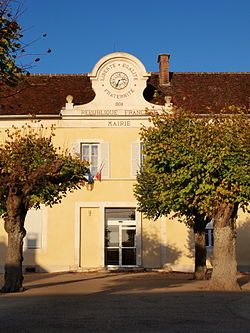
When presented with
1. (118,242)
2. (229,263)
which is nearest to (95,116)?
(118,242)

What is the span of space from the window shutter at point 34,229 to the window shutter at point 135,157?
440 cm

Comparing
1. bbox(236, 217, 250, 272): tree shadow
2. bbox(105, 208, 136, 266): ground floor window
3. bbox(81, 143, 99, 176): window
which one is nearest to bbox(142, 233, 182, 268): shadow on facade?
bbox(105, 208, 136, 266): ground floor window

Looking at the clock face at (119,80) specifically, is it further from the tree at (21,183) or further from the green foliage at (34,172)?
the tree at (21,183)

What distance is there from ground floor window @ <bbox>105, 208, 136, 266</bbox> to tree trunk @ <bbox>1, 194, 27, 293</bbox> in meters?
8.88

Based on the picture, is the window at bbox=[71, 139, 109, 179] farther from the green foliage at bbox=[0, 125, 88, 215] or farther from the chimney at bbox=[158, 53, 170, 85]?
the green foliage at bbox=[0, 125, 88, 215]

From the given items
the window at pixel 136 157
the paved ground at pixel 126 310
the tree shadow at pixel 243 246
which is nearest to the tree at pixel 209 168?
the paved ground at pixel 126 310

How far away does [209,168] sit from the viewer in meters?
11.9

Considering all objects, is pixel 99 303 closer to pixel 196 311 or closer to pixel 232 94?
pixel 196 311

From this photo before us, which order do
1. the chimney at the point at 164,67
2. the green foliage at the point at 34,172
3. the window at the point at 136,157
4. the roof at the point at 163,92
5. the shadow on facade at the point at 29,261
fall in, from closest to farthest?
the green foliage at the point at 34,172, the shadow on facade at the point at 29,261, the window at the point at 136,157, the roof at the point at 163,92, the chimney at the point at 164,67

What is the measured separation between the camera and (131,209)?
70.4 ft

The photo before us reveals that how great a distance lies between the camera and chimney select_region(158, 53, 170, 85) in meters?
24.9

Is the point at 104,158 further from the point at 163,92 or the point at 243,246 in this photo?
the point at 243,246

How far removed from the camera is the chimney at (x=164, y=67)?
24.9 m

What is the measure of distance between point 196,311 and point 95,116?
540 inches
